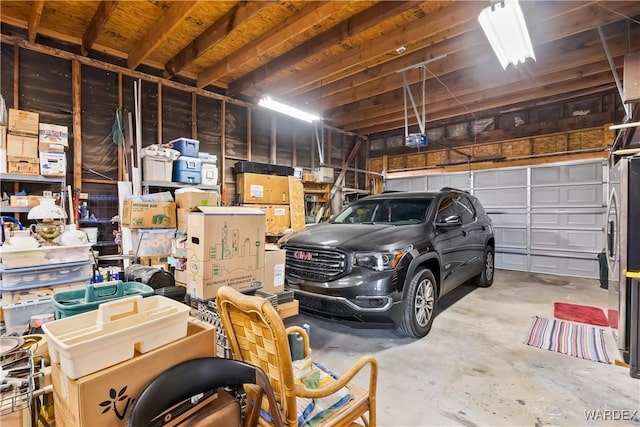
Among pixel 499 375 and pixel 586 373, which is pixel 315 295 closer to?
pixel 499 375

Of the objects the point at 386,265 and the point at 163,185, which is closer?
the point at 386,265

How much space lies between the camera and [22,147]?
3.75 metres

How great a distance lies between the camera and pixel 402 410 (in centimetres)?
204

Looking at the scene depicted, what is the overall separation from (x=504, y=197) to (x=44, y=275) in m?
8.28

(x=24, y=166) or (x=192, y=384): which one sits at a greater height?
(x=24, y=166)

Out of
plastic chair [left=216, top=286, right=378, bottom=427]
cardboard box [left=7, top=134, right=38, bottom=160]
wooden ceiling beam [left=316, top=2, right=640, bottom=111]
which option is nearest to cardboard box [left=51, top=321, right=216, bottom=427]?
plastic chair [left=216, top=286, right=378, bottom=427]

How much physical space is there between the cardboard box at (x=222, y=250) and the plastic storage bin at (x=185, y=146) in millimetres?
3436

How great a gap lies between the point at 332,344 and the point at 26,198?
13.6 ft

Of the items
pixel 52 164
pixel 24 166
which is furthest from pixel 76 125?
pixel 24 166

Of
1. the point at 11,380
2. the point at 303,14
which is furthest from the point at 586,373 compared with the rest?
the point at 303,14

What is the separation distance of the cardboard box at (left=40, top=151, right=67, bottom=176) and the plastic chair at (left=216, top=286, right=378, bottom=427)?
4.04 metres

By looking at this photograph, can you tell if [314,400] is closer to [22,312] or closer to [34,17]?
[22,312]

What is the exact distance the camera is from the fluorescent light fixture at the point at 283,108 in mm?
4824

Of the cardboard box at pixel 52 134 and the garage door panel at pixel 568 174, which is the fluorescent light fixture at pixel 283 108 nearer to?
the cardboard box at pixel 52 134
